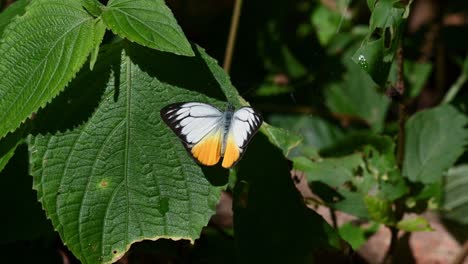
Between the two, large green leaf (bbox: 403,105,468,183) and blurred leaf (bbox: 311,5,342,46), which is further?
blurred leaf (bbox: 311,5,342,46)

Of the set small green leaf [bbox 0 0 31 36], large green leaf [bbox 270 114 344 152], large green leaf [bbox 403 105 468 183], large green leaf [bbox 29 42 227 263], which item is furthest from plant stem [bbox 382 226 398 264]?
small green leaf [bbox 0 0 31 36]

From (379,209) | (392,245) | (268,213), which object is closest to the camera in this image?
(268,213)

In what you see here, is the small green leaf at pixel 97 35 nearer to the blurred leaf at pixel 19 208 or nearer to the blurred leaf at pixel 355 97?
the blurred leaf at pixel 19 208

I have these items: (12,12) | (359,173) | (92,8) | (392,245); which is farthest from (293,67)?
(92,8)

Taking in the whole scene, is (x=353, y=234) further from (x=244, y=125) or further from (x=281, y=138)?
(x=244, y=125)

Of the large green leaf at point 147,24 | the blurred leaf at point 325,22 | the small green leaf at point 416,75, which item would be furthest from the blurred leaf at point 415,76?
the large green leaf at point 147,24

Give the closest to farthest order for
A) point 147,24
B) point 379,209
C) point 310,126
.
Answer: point 147,24
point 379,209
point 310,126

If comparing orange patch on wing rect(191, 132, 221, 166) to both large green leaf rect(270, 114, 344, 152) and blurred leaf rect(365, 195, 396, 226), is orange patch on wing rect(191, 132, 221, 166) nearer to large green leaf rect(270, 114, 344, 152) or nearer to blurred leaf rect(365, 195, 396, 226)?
blurred leaf rect(365, 195, 396, 226)
